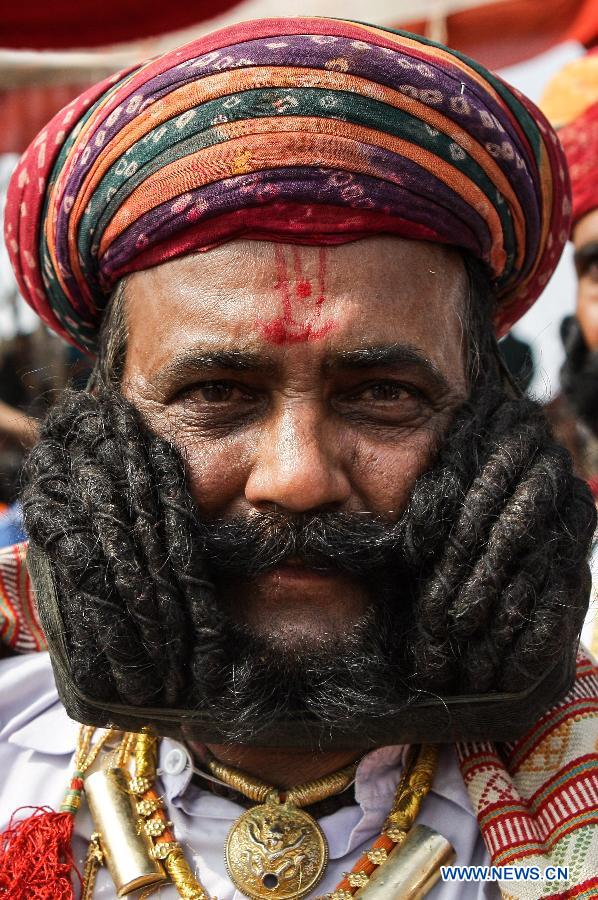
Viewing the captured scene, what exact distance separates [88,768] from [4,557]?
2.16 ft

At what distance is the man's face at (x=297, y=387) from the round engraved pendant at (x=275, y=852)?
39 cm

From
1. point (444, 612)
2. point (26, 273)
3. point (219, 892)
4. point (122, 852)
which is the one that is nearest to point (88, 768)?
point (122, 852)

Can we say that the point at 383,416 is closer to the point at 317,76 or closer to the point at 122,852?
the point at 317,76

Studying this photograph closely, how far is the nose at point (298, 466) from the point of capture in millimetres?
1728

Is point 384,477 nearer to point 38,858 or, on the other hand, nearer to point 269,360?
point 269,360

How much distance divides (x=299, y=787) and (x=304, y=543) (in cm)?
55

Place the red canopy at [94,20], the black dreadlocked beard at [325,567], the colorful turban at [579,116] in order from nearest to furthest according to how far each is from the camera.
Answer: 1. the black dreadlocked beard at [325,567]
2. the colorful turban at [579,116]
3. the red canopy at [94,20]

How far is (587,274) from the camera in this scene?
4453 mm

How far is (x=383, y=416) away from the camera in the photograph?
6.27ft

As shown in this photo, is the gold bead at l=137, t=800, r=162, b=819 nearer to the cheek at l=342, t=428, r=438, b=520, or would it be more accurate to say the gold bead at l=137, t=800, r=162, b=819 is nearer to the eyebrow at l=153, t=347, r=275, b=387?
the cheek at l=342, t=428, r=438, b=520

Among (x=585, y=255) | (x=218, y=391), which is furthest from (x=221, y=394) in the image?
(x=585, y=255)

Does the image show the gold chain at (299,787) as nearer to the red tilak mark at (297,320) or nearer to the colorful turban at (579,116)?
the red tilak mark at (297,320)

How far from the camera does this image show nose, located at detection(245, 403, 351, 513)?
5.67 feet

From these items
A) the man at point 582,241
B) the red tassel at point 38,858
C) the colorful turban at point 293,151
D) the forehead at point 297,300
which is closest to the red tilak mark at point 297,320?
the forehead at point 297,300
